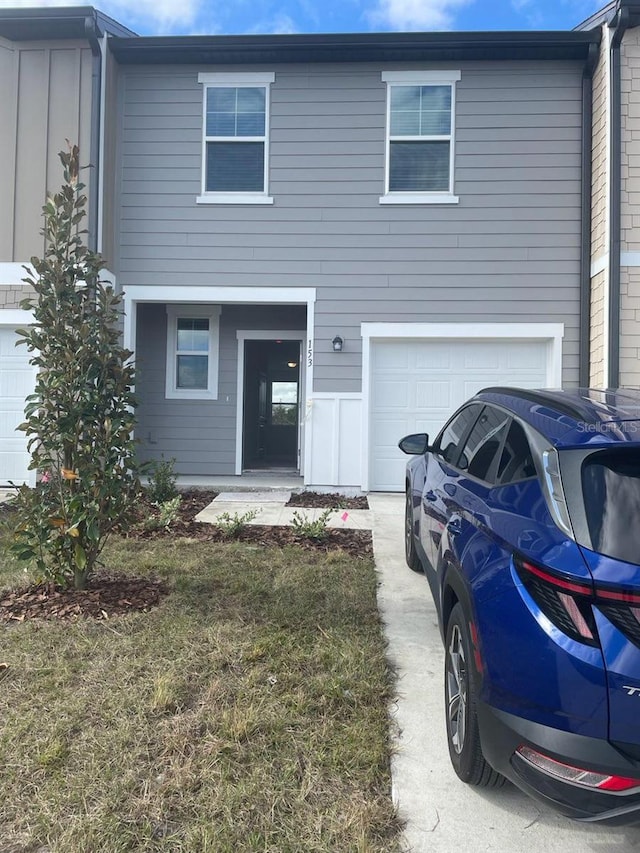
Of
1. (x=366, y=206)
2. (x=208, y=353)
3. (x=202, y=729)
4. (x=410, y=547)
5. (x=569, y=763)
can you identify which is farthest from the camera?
(x=208, y=353)

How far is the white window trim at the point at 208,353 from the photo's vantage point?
30.3 ft

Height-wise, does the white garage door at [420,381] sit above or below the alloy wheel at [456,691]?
above

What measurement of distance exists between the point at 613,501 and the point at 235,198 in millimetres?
7598

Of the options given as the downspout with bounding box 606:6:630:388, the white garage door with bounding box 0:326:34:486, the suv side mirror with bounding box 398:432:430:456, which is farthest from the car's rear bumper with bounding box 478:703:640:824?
the white garage door with bounding box 0:326:34:486

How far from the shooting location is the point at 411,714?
8.85ft

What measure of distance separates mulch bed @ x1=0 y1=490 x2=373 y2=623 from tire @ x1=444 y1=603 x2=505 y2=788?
2209mm

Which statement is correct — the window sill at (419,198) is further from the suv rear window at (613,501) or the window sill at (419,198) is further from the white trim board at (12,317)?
the suv rear window at (613,501)

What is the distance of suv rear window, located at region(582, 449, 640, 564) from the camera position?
1.64 meters

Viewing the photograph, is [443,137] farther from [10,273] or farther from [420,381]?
[10,273]

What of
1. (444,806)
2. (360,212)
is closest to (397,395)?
(360,212)

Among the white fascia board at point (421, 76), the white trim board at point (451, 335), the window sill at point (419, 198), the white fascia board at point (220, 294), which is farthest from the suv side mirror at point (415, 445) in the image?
the white fascia board at point (421, 76)

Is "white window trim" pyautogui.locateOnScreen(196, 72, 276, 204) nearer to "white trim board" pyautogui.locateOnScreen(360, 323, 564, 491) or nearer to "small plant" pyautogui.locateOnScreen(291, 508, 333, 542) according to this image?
"white trim board" pyautogui.locateOnScreen(360, 323, 564, 491)

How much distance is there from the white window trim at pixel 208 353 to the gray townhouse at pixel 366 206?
0.96m

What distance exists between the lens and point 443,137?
26.2 feet
